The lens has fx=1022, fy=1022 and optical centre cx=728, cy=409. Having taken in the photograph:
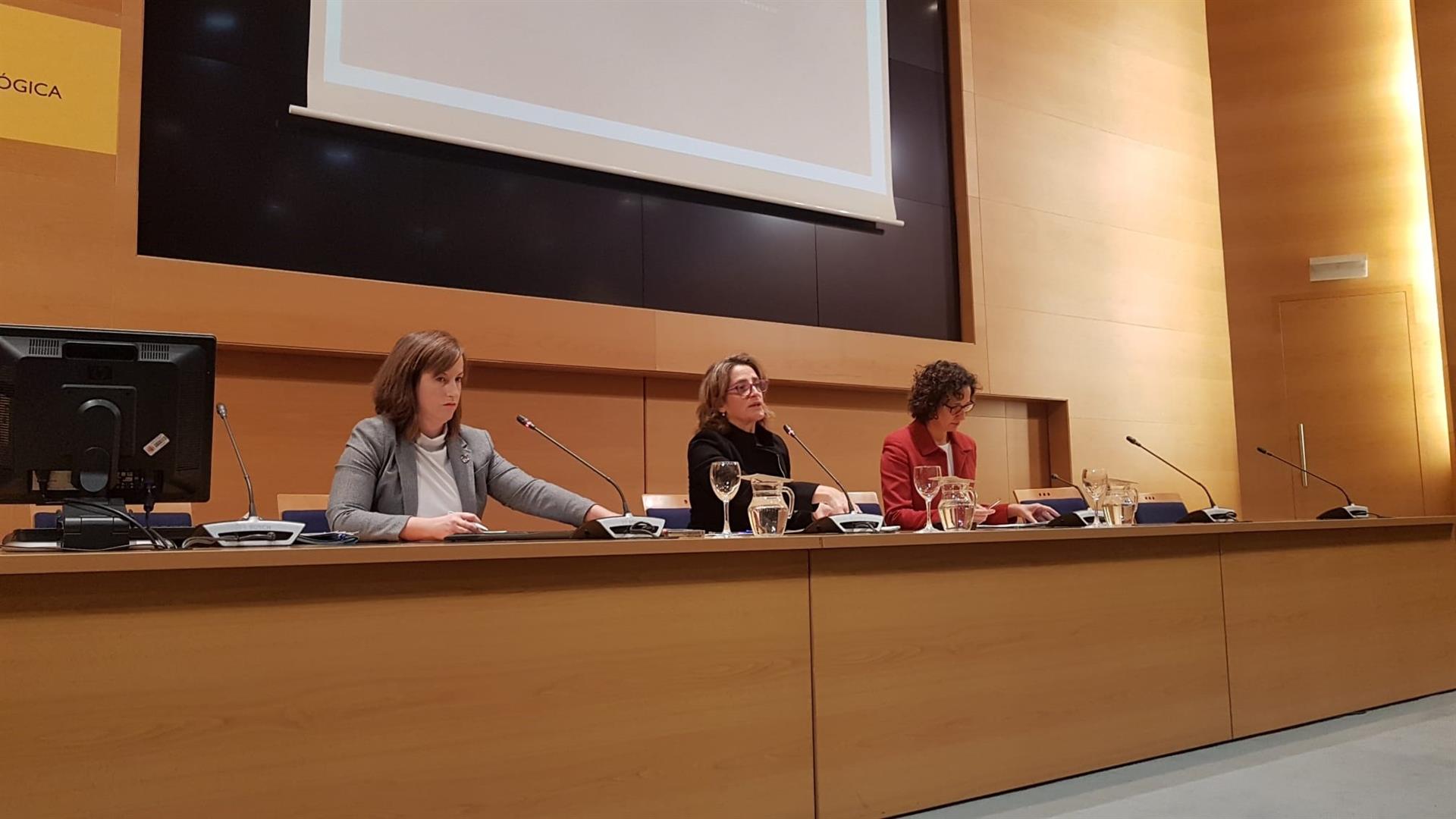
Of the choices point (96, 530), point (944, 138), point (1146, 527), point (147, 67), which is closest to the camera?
point (96, 530)

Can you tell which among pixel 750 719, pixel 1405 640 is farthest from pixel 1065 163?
pixel 750 719

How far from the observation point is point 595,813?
5.29 ft

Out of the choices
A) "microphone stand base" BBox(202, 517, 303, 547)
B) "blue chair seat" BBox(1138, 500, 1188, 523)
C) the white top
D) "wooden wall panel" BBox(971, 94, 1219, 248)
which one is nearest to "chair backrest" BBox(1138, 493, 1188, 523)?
"blue chair seat" BBox(1138, 500, 1188, 523)

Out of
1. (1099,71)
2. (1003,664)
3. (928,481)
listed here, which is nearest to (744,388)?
(928,481)

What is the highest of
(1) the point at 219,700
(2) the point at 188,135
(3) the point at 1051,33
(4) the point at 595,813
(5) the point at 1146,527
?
(3) the point at 1051,33

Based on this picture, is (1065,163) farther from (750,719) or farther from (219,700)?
(219,700)

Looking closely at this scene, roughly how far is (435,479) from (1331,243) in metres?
5.99

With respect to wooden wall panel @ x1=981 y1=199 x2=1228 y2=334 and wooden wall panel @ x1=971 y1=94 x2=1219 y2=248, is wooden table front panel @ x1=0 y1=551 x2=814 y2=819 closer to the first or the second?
wooden wall panel @ x1=981 y1=199 x2=1228 y2=334

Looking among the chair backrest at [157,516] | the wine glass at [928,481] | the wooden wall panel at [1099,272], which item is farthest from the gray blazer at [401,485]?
the wooden wall panel at [1099,272]

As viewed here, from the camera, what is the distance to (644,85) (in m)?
4.28

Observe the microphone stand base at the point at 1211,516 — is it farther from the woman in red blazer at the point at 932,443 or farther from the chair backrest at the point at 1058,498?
the chair backrest at the point at 1058,498

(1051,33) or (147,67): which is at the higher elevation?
(1051,33)

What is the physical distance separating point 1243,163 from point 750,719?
20.2 ft

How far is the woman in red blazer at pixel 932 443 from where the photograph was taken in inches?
122
